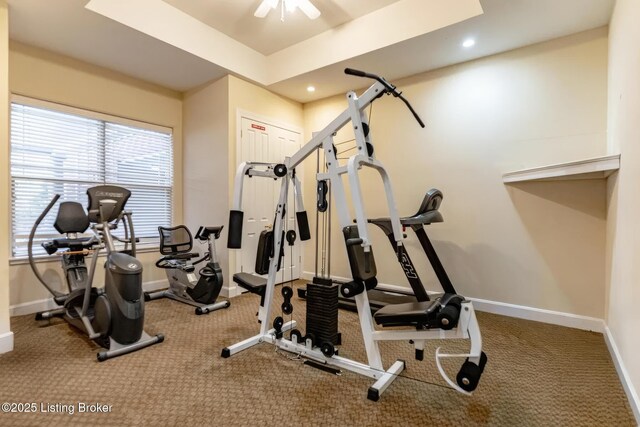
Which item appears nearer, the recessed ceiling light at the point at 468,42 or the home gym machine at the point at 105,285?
the home gym machine at the point at 105,285

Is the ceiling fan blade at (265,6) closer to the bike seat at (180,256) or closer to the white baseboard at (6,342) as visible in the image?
the bike seat at (180,256)

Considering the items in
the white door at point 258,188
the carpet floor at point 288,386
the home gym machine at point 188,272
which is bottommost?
the carpet floor at point 288,386

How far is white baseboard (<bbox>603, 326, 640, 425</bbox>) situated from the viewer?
1712mm

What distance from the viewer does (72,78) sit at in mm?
3600

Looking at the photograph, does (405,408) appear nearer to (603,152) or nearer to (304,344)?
(304,344)

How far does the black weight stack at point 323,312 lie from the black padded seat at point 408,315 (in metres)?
0.40

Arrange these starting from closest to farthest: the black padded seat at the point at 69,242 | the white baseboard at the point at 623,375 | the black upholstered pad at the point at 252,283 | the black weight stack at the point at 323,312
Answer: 1. the white baseboard at the point at 623,375
2. the black weight stack at the point at 323,312
3. the black upholstered pad at the point at 252,283
4. the black padded seat at the point at 69,242

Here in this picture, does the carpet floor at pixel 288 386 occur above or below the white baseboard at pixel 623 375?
below

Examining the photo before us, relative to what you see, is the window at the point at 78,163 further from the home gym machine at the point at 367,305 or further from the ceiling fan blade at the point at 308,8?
the ceiling fan blade at the point at 308,8

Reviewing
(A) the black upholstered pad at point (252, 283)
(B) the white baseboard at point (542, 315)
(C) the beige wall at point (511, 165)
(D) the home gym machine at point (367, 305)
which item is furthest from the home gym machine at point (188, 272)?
(B) the white baseboard at point (542, 315)

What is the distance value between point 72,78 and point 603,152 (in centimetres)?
548

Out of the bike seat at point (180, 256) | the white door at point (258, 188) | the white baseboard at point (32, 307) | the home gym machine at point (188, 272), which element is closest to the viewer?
the white baseboard at point (32, 307)

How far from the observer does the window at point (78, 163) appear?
3.29m

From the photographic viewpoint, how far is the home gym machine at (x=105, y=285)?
2.42m
